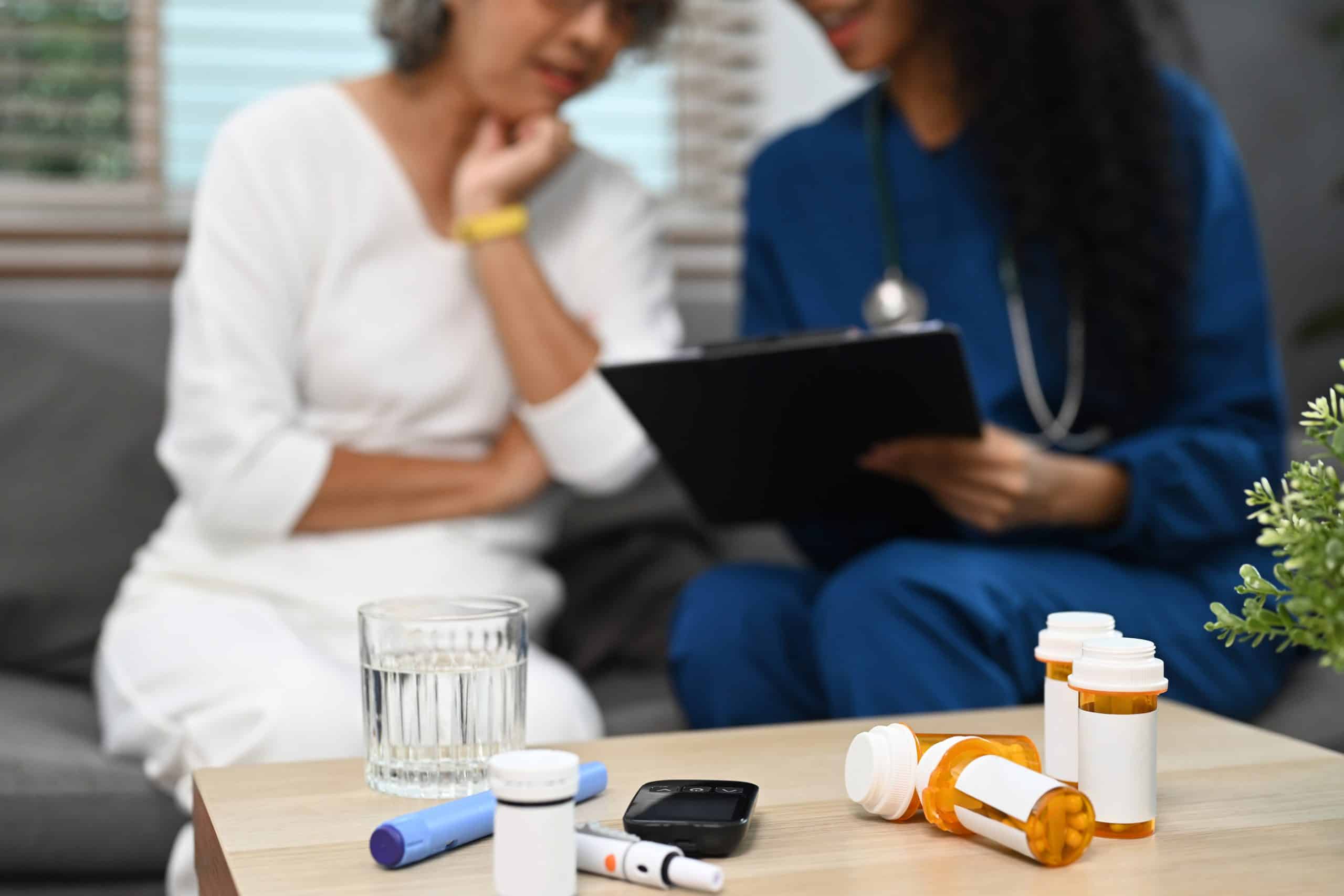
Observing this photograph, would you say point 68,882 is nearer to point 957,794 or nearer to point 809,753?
point 809,753

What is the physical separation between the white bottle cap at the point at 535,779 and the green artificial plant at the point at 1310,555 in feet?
0.95

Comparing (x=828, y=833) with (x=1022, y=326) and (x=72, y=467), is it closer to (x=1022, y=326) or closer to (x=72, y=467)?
(x=1022, y=326)

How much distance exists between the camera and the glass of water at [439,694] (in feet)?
2.57

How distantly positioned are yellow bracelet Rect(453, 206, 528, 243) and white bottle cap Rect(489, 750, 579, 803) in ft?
3.22

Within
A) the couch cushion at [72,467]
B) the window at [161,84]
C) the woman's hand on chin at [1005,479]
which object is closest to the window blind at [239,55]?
the window at [161,84]

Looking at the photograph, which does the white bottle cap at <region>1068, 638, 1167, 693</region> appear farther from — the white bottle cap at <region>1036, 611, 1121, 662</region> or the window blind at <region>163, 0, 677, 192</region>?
the window blind at <region>163, 0, 677, 192</region>

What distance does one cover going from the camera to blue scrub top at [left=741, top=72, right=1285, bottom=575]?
1.36 m

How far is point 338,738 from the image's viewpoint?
122 cm

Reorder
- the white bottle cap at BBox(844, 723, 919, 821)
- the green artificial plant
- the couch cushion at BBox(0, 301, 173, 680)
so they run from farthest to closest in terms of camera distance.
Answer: the couch cushion at BBox(0, 301, 173, 680)
the white bottle cap at BBox(844, 723, 919, 821)
the green artificial plant

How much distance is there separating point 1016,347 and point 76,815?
1036 millimetres

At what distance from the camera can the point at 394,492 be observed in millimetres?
1443

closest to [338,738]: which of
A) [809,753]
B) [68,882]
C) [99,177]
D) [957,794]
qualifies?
[68,882]

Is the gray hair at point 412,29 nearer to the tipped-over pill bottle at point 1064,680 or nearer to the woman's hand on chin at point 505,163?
the woman's hand on chin at point 505,163

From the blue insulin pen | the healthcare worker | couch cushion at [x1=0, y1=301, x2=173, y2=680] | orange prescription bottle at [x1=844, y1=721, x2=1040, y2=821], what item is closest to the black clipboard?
the healthcare worker
